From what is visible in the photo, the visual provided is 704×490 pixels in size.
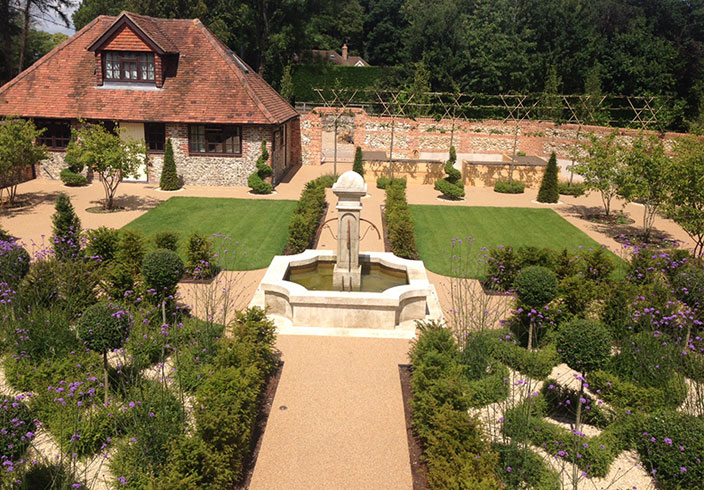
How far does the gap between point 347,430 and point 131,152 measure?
57.0 feet

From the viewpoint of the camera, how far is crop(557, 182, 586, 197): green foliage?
95.7 ft

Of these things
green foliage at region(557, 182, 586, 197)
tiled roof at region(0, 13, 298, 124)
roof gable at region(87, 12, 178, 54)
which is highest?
roof gable at region(87, 12, 178, 54)

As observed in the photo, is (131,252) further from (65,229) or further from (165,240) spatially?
(65,229)

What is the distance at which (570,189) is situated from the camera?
96.6 ft

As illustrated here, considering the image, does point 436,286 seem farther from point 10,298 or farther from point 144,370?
point 10,298

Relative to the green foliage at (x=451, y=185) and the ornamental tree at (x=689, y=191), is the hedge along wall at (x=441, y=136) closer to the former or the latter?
the green foliage at (x=451, y=185)

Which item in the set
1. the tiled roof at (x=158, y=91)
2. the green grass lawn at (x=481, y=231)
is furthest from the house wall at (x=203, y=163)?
the green grass lawn at (x=481, y=231)

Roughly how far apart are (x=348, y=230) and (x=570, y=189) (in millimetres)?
19768

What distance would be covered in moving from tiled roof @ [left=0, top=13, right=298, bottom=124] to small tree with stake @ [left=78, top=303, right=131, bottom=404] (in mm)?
18841

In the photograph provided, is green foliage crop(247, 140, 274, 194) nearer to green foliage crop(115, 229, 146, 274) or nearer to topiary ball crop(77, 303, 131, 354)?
green foliage crop(115, 229, 146, 274)

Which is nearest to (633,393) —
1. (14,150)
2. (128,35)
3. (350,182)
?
(350,182)

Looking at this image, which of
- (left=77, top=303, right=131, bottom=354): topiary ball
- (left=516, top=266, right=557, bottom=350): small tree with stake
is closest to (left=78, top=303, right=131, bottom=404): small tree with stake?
(left=77, top=303, right=131, bottom=354): topiary ball

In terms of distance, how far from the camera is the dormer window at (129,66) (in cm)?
2789

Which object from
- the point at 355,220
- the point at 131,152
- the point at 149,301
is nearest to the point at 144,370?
the point at 149,301
